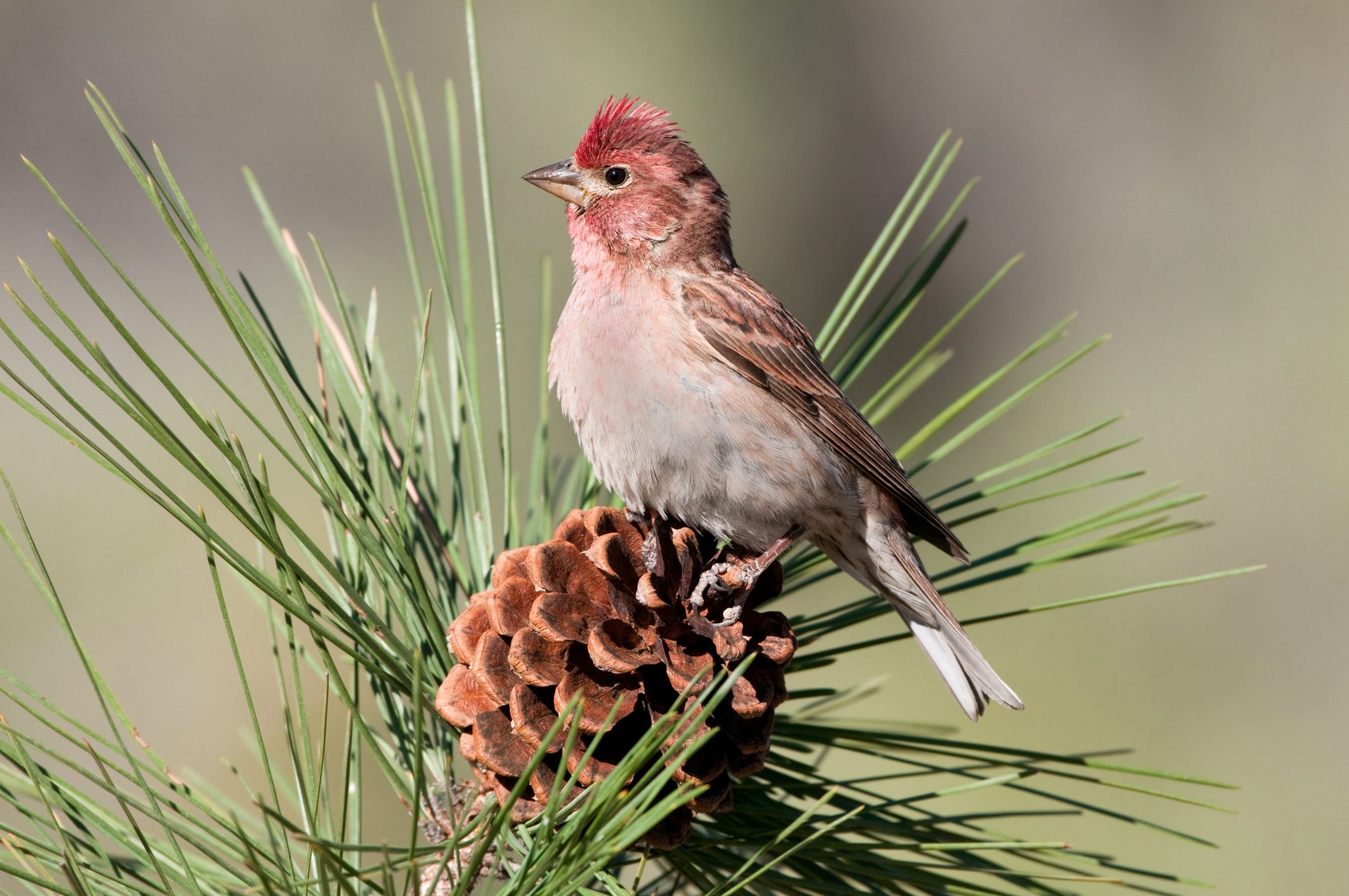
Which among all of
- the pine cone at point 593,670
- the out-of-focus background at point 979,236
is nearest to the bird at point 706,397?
the pine cone at point 593,670

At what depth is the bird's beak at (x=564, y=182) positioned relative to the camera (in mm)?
2744

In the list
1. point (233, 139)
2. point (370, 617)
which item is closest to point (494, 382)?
point (233, 139)

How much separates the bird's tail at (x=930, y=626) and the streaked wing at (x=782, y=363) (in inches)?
3.1

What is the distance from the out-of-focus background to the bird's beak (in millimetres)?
2557

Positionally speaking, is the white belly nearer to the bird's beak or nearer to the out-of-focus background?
the bird's beak

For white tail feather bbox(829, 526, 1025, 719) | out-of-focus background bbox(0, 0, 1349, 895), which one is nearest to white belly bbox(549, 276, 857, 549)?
white tail feather bbox(829, 526, 1025, 719)

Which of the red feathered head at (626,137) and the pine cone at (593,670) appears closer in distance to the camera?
the pine cone at (593,670)

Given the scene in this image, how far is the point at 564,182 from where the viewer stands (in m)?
2.76

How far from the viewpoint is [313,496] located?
4.50m

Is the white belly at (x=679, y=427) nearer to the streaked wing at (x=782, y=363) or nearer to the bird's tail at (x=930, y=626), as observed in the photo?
the streaked wing at (x=782, y=363)

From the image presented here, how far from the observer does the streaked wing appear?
100 inches

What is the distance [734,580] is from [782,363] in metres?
0.92

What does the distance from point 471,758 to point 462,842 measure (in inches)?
6.3

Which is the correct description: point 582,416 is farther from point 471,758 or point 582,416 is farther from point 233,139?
point 233,139
